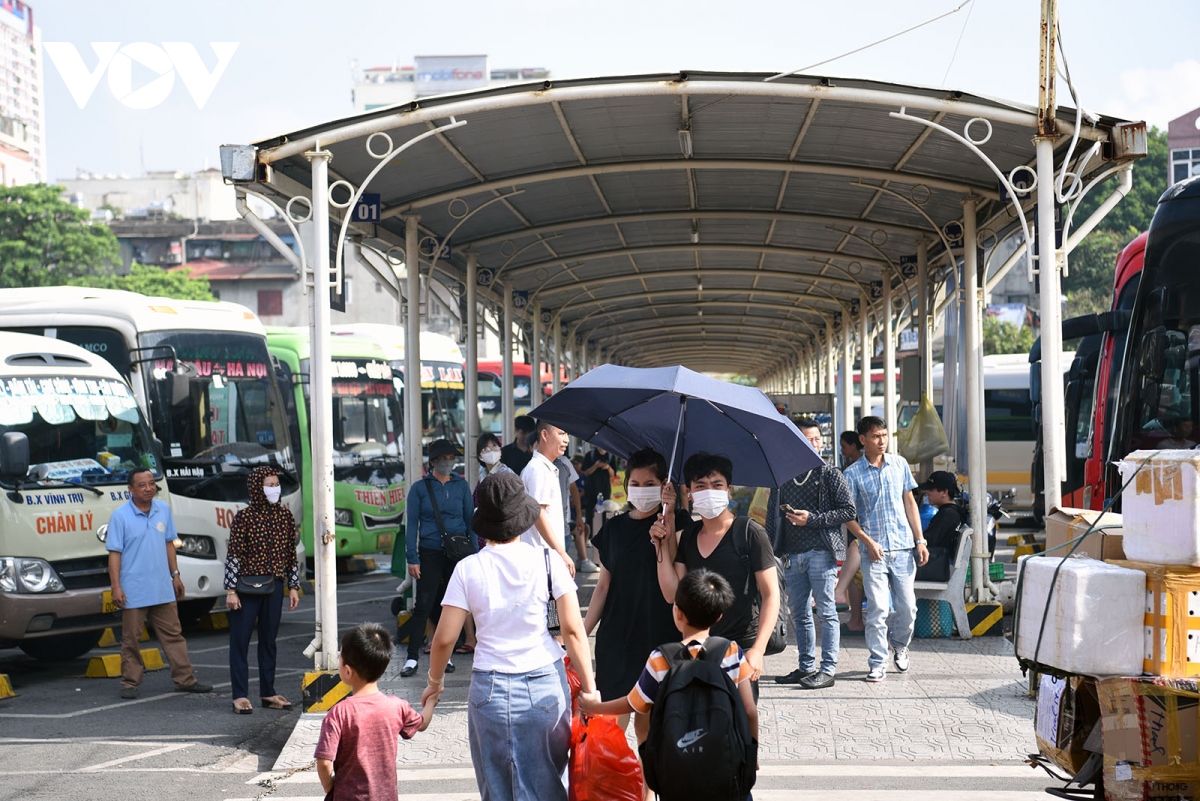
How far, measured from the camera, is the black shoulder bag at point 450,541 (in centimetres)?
938

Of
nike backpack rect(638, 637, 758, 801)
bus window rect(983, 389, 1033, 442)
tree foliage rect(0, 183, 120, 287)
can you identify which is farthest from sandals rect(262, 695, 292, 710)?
tree foliage rect(0, 183, 120, 287)

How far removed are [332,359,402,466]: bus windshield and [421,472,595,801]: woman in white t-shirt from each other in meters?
14.9

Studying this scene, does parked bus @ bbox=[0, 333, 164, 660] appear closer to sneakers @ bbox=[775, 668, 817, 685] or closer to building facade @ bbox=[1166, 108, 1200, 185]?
sneakers @ bbox=[775, 668, 817, 685]

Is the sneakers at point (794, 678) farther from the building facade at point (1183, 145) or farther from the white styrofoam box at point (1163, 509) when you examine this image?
the building facade at point (1183, 145)

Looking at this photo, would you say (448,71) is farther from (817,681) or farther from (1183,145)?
(817,681)

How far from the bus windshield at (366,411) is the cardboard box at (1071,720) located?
15.0 metres

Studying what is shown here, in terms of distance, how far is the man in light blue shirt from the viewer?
28.7 feet

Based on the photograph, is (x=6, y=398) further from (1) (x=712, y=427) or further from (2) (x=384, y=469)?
(2) (x=384, y=469)

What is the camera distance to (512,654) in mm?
4652

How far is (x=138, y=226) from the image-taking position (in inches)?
2889

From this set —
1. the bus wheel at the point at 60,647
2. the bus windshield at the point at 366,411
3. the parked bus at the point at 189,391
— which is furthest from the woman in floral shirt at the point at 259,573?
the bus windshield at the point at 366,411

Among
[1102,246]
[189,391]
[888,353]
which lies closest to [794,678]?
[189,391]

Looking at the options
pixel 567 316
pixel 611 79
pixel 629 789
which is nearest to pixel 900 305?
pixel 567 316

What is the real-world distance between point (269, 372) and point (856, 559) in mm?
8310
